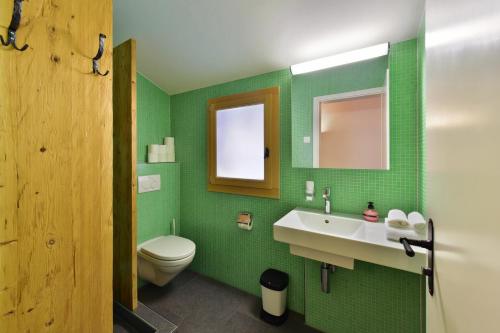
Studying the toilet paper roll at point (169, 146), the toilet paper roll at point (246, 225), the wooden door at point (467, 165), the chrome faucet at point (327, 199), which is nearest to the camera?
the wooden door at point (467, 165)

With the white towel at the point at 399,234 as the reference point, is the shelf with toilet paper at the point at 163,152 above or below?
above

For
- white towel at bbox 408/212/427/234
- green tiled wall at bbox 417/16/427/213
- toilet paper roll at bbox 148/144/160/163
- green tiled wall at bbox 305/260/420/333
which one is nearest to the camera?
white towel at bbox 408/212/427/234

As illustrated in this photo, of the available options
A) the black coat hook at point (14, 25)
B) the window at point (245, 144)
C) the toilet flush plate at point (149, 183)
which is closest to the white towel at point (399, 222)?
the window at point (245, 144)

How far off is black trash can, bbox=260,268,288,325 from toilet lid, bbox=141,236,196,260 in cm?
74

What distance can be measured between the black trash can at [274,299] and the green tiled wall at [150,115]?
1.70 meters

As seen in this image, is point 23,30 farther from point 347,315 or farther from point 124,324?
point 347,315

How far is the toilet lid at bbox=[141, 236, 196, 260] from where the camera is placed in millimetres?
1728

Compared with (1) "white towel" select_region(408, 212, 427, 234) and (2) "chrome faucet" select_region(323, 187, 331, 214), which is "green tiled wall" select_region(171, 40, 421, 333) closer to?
(2) "chrome faucet" select_region(323, 187, 331, 214)

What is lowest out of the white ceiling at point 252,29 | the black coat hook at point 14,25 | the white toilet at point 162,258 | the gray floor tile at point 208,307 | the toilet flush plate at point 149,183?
the gray floor tile at point 208,307

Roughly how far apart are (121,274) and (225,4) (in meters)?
1.94

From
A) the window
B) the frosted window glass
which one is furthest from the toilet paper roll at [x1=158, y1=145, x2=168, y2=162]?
the frosted window glass

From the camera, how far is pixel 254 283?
6.20 feet

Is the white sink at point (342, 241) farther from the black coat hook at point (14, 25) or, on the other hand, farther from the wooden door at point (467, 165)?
the black coat hook at point (14, 25)

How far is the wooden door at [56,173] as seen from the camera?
58 centimetres
